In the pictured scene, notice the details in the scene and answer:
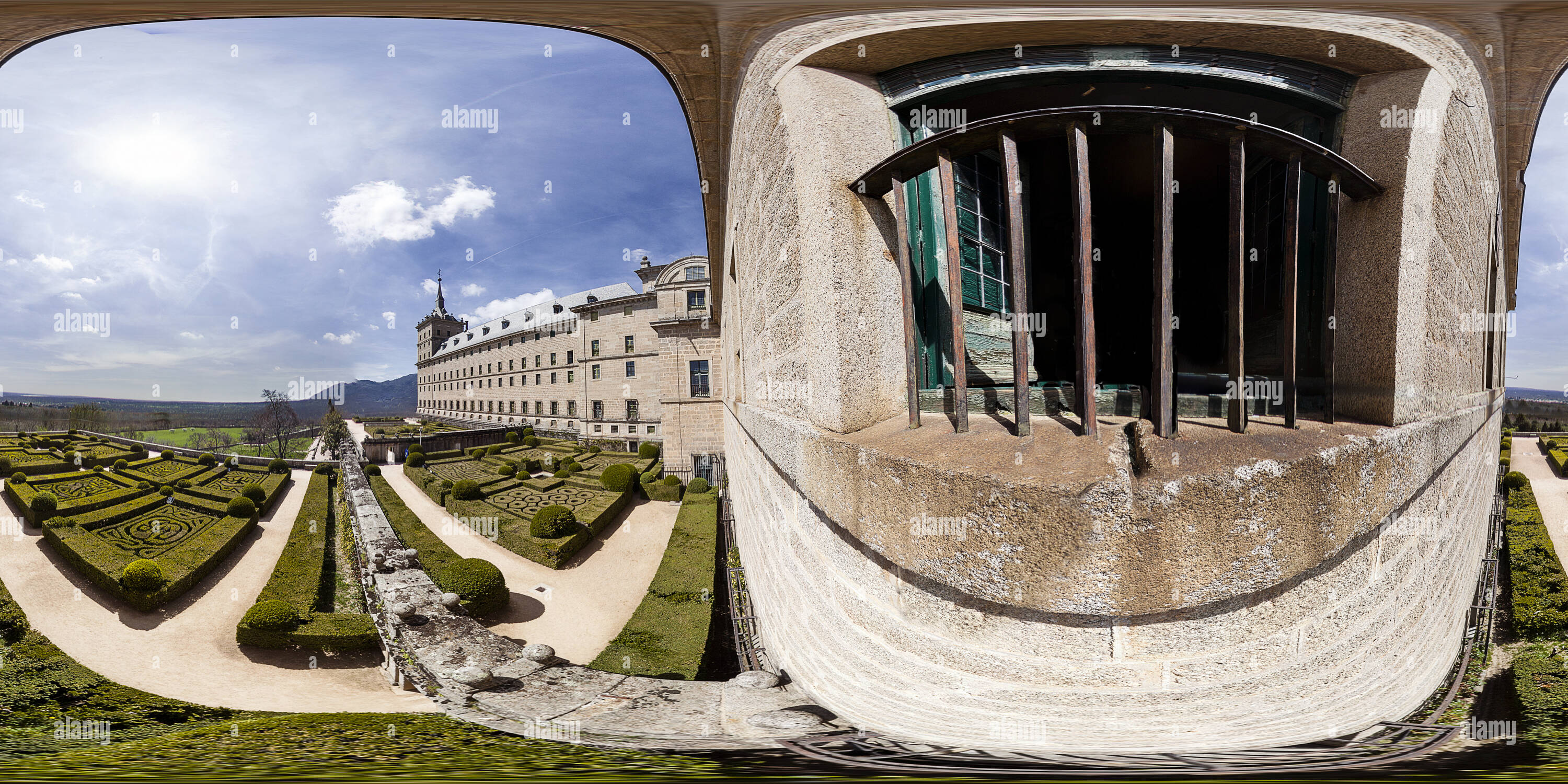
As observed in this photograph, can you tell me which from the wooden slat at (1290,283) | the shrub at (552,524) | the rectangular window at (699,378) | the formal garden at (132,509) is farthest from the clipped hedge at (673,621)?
the rectangular window at (699,378)

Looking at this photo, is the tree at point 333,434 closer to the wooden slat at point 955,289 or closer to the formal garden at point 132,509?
the formal garden at point 132,509

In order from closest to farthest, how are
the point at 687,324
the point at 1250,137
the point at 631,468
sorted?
the point at 1250,137
the point at 631,468
the point at 687,324

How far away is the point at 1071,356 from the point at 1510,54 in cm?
271

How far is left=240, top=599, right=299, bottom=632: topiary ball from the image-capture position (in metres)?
3.92

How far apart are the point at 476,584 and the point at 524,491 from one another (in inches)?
151

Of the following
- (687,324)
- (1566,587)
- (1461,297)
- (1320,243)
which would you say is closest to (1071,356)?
(1320,243)

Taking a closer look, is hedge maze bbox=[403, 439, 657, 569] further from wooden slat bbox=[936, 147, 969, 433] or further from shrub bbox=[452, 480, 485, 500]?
wooden slat bbox=[936, 147, 969, 433]

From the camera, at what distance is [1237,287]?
158 centimetres

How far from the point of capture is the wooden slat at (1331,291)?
6.16 ft

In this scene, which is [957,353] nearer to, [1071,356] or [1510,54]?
[1071,356]

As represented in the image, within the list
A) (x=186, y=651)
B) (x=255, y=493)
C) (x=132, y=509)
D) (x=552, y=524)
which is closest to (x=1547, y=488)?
(x=552, y=524)

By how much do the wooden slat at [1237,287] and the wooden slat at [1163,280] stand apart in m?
0.23

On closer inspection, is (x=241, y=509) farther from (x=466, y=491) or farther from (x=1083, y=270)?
(x=1083, y=270)

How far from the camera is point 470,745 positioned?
6.61 feet
